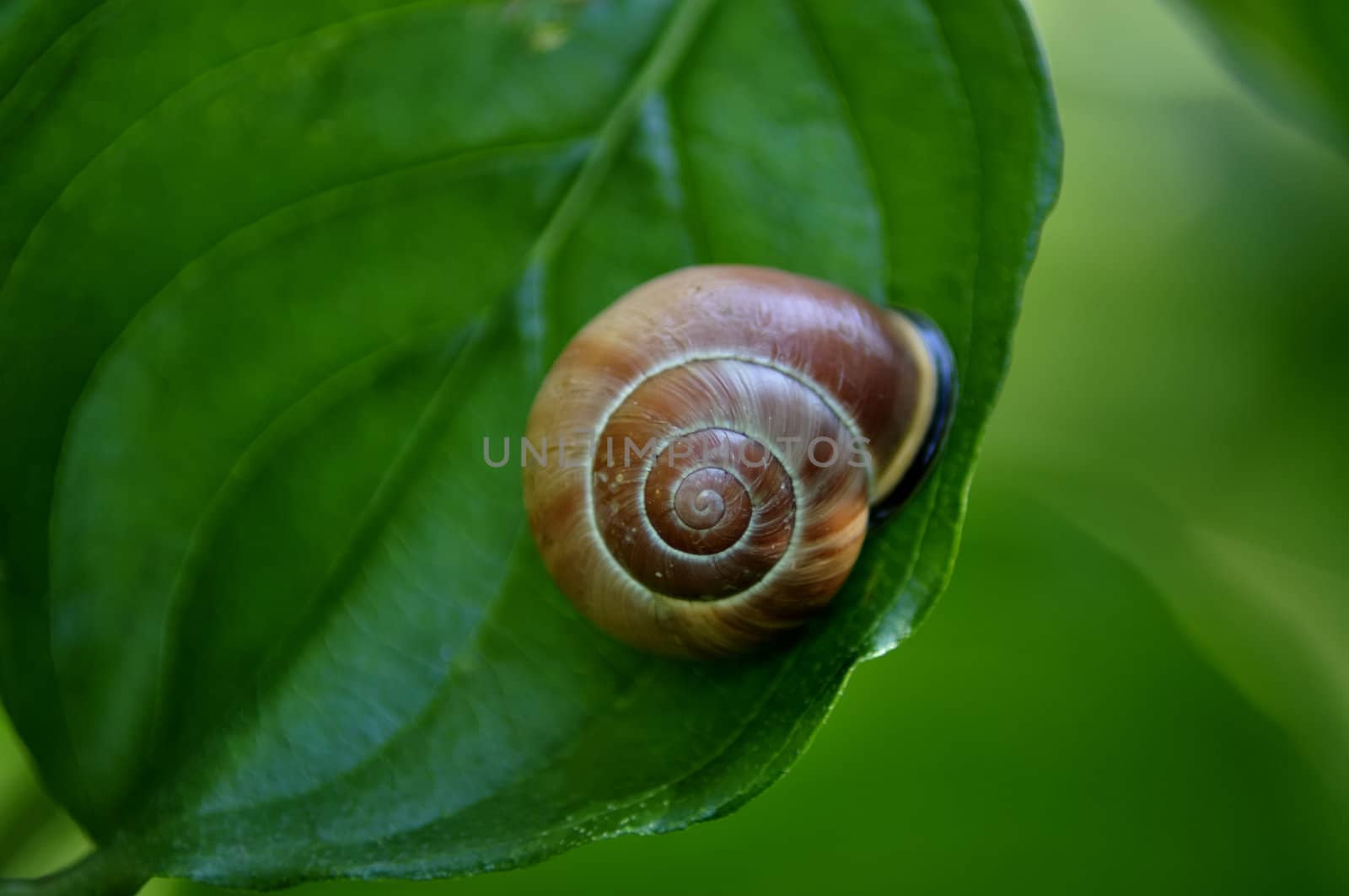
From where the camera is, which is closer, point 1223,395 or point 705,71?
point 705,71

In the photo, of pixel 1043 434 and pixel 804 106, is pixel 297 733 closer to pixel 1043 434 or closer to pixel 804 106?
pixel 804 106

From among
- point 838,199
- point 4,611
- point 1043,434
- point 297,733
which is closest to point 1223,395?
point 1043,434

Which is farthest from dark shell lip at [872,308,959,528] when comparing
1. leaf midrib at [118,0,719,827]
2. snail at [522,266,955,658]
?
leaf midrib at [118,0,719,827]

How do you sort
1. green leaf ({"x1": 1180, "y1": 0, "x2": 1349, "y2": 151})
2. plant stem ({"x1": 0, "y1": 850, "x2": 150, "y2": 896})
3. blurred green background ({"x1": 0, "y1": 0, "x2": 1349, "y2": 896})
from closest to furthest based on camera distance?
1. plant stem ({"x1": 0, "y1": 850, "x2": 150, "y2": 896})
2. green leaf ({"x1": 1180, "y1": 0, "x2": 1349, "y2": 151})
3. blurred green background ({"x1": 0, "y1": 0, "x2": 1349, "y2": 896})

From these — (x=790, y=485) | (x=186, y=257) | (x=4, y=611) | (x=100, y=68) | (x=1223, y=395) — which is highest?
(x=100, y=68)

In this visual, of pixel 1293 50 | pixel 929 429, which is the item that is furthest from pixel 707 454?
pixel 1293 50

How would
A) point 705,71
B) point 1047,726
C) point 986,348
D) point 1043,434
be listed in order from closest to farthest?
point 986,348 < point 705,71 < point 1047,726 < point 1043,434

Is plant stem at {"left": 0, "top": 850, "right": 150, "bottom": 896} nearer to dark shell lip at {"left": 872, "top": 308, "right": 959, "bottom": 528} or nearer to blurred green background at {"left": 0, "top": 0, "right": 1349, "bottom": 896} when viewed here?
blurred green background at {"left": 0, "top": 0, "right": 1349, "bottom": 896}
